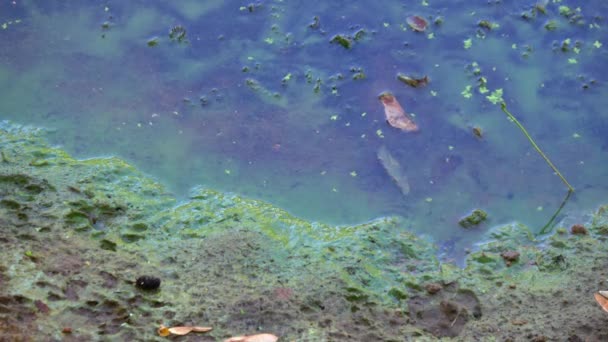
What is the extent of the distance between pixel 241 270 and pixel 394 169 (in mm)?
981

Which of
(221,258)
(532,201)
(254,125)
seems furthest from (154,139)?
(532,201)

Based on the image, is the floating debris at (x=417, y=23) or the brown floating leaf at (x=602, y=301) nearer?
the brown floating leaf at (x=602, y=301)

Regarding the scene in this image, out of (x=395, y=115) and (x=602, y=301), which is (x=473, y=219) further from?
(x=602, y=301)

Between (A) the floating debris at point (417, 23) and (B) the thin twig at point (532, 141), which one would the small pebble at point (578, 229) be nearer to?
(B) the thin twig at point (532, 141)

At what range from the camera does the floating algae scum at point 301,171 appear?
283 cm

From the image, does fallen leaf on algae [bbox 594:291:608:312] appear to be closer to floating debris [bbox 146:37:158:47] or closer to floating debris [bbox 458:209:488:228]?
floating debris [bbox 458:209:488:228]

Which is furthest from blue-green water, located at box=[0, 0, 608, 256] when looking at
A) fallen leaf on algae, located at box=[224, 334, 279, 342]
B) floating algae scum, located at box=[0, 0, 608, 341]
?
A: fallen leaf on algae, located at box=[224, 334, 279, 342]

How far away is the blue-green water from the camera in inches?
140

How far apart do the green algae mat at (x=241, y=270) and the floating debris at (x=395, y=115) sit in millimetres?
584

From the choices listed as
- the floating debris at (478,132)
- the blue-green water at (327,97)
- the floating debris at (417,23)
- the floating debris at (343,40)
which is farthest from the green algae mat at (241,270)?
the floating debris at (417,23)

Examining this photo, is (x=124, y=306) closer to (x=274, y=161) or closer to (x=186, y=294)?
(x=186, y=294)

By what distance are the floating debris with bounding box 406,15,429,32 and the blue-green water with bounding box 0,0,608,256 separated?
34 millimetres

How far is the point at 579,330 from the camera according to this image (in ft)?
8.90

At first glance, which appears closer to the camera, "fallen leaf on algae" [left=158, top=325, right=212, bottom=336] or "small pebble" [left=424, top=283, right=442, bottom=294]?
"fallen leaf on algae" [left=158, top=325, right=212, bottom=336]
